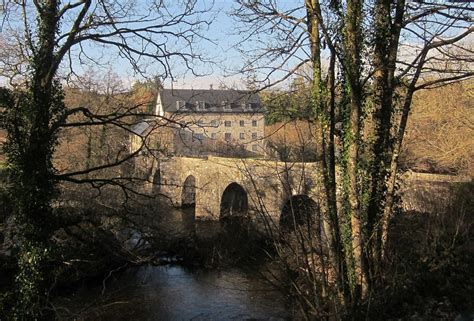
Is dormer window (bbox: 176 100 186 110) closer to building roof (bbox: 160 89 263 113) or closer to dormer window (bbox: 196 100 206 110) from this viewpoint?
building roof (bbox: 160 89 263 113)

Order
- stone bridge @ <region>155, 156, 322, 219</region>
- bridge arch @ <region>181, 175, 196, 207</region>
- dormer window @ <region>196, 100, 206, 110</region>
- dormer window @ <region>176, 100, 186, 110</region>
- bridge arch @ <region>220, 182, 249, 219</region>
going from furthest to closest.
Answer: dormer window @ <region>196, 100, 206, 110</region> → bridge arch @ <region>181, 175, 196, 207</region> → bridge arch @ <region>220, 182, 249, 219</region> → stone bridge @ <region>155, 156, 322, 219</region> → dormer window @ <region>176, 100, 186, 110</region>

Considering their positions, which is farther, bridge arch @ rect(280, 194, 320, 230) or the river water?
the river water

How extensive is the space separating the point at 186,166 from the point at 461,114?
17.3 m

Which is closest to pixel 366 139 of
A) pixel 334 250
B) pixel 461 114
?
pixel 334 250

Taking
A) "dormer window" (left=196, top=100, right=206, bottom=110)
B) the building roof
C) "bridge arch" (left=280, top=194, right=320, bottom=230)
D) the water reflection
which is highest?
"dormer window" (left=196, top=100, right=206, bottom=110)

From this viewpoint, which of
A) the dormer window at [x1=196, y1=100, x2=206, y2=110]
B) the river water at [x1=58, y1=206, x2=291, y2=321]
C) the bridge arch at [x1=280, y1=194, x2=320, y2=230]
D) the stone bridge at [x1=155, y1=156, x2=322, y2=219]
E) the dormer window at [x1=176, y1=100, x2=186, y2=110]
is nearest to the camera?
the bridge arch at [x1=280, y1=194, x2=320, y2=230]

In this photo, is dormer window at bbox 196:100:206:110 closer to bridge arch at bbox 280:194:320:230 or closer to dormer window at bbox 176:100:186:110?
dormer window at bbox 176:100:186:110

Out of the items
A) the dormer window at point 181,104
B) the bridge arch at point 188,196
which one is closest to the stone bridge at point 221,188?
the bridge arch at point 188,196

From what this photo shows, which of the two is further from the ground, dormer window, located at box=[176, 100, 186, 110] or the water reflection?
dormer window, located at box=[176, 100, 186, 110]

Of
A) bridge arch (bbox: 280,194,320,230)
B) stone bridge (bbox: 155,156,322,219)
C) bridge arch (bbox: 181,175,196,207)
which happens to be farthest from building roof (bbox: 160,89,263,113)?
bridge arch (bbox: 181,175,196,207)

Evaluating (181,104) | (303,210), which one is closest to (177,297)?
(303,210)

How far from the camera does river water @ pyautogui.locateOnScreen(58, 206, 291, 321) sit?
36.7 feet

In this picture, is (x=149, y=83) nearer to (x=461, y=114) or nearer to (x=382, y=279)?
(x=382, y=279)

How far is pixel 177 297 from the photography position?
1276 centimetres
